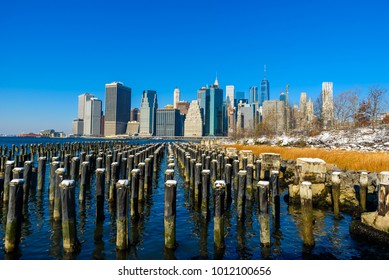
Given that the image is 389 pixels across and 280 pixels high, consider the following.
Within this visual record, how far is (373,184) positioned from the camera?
15133 millimetres

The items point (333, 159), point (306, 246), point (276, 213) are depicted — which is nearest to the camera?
point (306, 246)

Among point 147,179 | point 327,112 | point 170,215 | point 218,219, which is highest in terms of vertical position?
point 327,112

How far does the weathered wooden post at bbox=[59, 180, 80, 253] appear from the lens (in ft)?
29.1

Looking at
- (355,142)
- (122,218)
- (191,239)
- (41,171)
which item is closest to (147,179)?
(41,171)

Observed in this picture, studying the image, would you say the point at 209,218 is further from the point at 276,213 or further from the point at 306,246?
the point at 306,246

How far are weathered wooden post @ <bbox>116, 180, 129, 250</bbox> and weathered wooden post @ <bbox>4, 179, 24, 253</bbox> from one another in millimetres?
2951

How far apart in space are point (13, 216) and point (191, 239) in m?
5.70

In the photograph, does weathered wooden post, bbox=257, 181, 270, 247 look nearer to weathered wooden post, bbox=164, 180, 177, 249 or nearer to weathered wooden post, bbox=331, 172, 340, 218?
weathered wooden post, bbox=164, 180, 177, 249

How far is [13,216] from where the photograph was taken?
898 centimetres

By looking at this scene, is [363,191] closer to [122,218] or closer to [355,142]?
[122,218]

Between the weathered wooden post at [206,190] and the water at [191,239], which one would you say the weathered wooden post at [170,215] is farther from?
the weathered wooden post at [206,190]
